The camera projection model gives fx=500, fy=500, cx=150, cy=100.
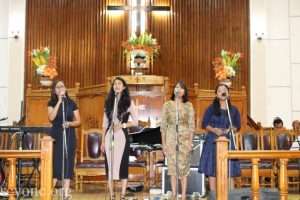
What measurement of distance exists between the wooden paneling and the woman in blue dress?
19.9 ft

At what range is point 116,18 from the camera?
12055 millimetres

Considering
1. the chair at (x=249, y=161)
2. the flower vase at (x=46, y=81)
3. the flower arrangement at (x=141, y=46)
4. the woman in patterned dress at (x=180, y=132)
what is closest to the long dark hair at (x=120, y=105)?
the woman in patterned dress at (x=180, y=132)

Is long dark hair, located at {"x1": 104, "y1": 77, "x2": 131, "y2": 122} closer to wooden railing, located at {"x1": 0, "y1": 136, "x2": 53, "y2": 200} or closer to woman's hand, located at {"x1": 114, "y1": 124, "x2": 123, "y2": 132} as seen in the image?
woman's hand, located at {"x1": 114, "y1": 124, "x2": 123, "y2": 132}

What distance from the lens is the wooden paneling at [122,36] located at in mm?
11945

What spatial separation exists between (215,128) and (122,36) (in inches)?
264

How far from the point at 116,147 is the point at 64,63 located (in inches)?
265

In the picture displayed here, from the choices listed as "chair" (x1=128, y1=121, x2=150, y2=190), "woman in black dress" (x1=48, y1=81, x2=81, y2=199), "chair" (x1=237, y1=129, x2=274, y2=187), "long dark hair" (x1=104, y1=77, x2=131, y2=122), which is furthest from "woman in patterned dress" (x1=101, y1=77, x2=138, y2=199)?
"chair" (x1=237, y1=129, x2=274, y2=187)

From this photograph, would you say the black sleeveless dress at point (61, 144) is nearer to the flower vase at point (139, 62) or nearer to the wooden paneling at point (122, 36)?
the flower vase at point (139, 62)

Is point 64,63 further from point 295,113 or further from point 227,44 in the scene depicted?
point 295,113

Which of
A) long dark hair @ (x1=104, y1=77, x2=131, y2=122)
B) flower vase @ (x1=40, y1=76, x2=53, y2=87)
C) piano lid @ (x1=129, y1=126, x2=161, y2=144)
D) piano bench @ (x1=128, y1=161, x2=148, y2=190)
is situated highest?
flower vase @ (x1=40, y1=76, x2=53, y2=87)

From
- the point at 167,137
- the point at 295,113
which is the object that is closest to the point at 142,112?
the point at 167,137

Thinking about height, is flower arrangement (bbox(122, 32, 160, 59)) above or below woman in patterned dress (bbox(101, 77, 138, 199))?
above

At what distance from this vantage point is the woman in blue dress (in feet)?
18.7

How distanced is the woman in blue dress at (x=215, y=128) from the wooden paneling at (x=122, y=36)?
6.08m
